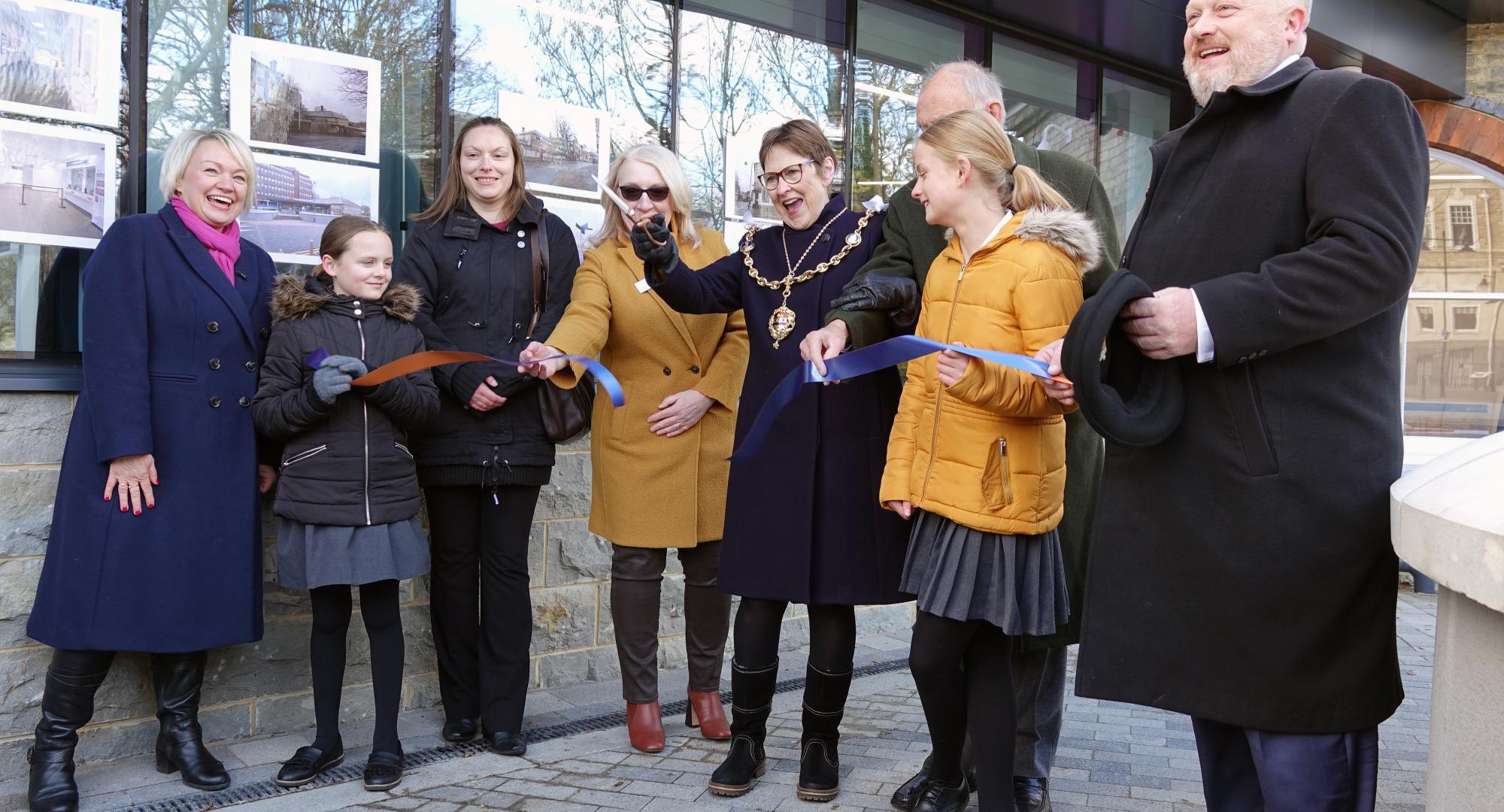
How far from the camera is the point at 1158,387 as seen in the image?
7.16 ft

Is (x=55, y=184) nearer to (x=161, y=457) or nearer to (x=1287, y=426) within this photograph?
(x=161, y=457)

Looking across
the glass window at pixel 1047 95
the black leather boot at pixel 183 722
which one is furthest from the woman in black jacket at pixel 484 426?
the glass window at pixel 1047 95

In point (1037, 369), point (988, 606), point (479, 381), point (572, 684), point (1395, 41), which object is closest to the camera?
point (1037, 369)

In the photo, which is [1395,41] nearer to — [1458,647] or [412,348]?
[412,348]

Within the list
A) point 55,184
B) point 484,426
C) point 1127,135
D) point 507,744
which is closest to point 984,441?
point 484,426

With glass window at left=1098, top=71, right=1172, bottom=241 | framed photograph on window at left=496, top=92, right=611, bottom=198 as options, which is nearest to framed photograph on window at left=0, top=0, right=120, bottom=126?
framed photograph on window at left=496, top=92, right=611, bottom=198

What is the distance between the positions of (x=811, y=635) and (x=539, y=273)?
61.9 inches

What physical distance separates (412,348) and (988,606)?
196 cm

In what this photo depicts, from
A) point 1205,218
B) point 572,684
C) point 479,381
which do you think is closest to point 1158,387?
point 1205,218

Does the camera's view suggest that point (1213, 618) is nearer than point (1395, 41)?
Yes

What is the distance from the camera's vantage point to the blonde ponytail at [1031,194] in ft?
9.85

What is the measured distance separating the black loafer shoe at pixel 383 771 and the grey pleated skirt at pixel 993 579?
1.72 meters

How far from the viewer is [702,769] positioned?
3.88 meters

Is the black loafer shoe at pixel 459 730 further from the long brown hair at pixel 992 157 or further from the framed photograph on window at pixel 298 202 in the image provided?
the long brown hair at pixel 992 157
